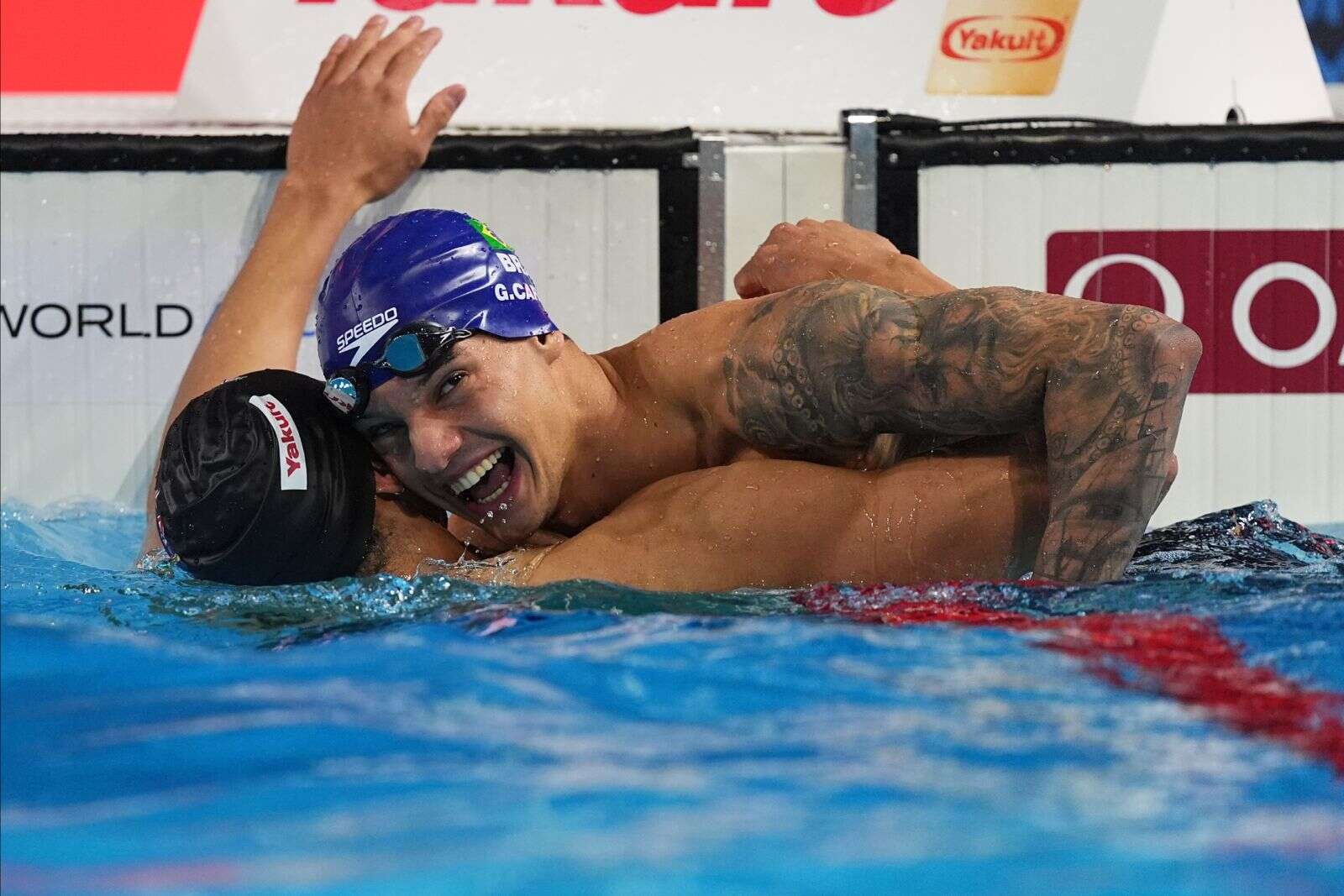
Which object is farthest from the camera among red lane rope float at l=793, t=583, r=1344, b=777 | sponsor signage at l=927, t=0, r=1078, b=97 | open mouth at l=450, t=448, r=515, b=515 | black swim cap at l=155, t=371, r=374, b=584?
sponsor signage at l=927, t=0, r=1078, b=97

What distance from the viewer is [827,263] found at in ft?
10.3

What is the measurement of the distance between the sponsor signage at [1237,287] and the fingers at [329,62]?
186 cm

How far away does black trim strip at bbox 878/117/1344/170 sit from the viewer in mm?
3828

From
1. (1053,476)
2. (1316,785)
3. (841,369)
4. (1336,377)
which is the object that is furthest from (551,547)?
(1336,377)

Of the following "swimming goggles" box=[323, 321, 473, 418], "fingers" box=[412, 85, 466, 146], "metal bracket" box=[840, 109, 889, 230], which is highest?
"fingers" box=[412, 85, 466, 146]

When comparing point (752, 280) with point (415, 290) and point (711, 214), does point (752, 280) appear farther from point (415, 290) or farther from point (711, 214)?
point (415, 290)

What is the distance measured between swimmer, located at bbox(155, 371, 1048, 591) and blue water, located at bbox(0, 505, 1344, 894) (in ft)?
0.78

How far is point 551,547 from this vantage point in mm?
2748

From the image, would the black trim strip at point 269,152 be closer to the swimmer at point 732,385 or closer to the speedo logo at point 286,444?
the swimmer at point 732,385

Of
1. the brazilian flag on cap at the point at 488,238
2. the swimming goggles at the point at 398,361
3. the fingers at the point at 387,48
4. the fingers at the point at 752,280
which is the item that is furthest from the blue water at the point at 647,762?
the fingers at the point at 387,48

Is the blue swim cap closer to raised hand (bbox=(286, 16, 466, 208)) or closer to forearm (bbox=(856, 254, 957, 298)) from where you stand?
forearm (bbox=(856, 254, 957, 298))

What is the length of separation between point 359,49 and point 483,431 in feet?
4.90

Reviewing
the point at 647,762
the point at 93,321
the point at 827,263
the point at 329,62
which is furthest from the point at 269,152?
the point at 647,762

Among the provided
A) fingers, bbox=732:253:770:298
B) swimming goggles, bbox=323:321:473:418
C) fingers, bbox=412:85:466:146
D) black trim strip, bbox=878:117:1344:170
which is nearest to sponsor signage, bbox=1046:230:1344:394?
black trim strip, bbox=878:117:1344:170
